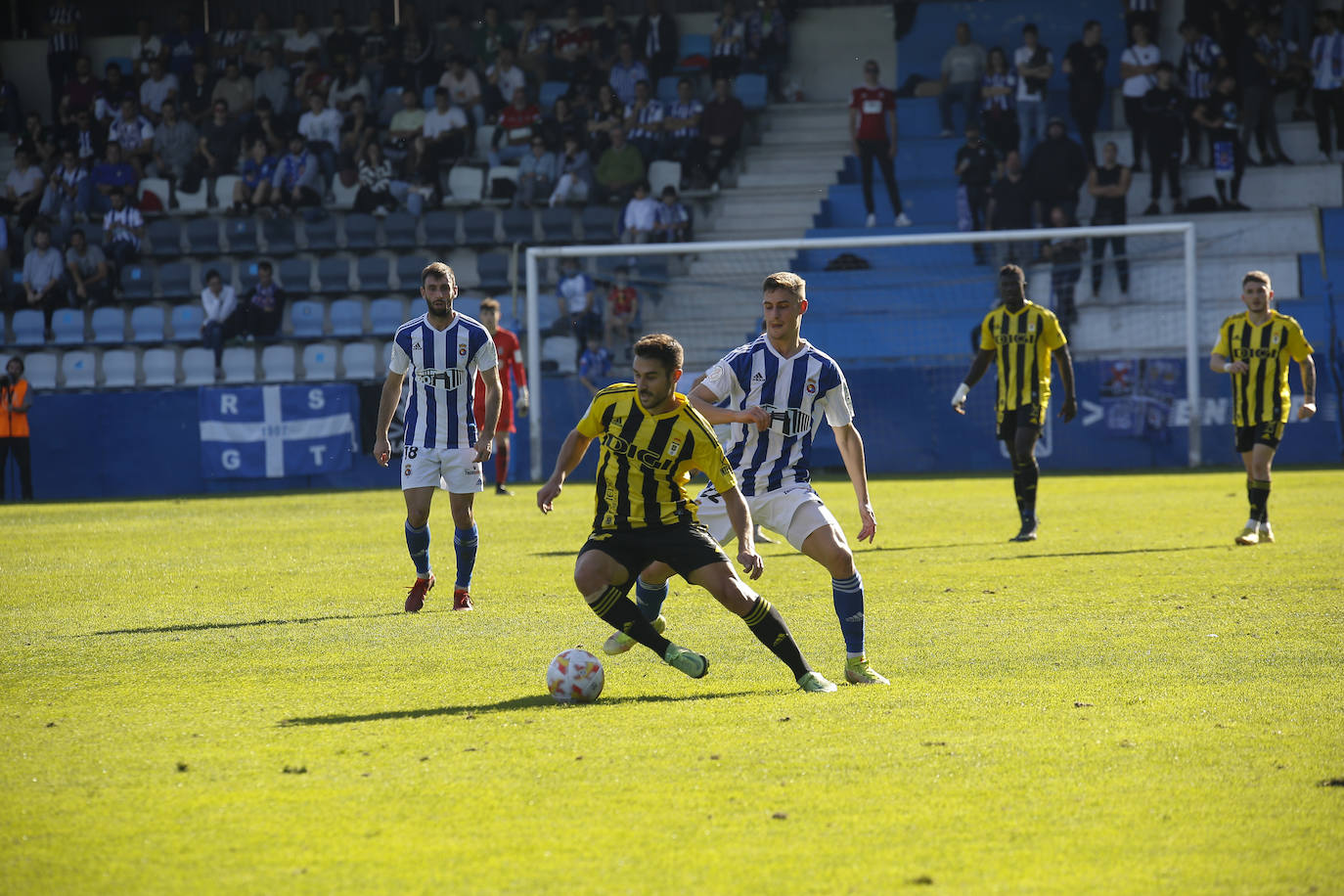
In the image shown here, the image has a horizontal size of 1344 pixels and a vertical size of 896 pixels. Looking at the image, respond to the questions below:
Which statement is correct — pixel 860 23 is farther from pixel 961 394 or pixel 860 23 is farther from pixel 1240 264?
pixel 961 394

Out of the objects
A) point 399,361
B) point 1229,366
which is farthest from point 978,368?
point 399,361

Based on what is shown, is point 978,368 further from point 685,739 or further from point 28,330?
point 28,330

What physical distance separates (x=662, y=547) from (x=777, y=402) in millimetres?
1011

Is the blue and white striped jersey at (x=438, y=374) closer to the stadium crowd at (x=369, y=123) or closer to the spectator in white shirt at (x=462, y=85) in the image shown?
the stadium crowd at (x=369, y=123)

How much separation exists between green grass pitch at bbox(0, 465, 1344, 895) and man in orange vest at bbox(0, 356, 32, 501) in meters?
10.5

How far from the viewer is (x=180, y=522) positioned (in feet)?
48.7

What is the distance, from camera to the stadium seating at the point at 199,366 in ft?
74.2

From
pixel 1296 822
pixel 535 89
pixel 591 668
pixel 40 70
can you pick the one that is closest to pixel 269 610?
pixel 591 668

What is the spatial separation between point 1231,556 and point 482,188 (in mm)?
16627

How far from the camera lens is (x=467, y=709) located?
571cm

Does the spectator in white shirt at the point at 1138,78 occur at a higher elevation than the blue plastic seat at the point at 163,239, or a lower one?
higher

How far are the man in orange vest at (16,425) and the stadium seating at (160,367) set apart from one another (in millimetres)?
2865

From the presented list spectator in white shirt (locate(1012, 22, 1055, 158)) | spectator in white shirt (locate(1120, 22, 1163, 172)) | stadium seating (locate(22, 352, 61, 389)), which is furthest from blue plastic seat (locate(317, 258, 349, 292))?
A: spectator in white shirt (locate(1120, 22, 1163, 172))

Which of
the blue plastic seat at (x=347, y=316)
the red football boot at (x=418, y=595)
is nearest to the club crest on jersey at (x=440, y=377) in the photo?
the red football boot at (x=418, y=595)
